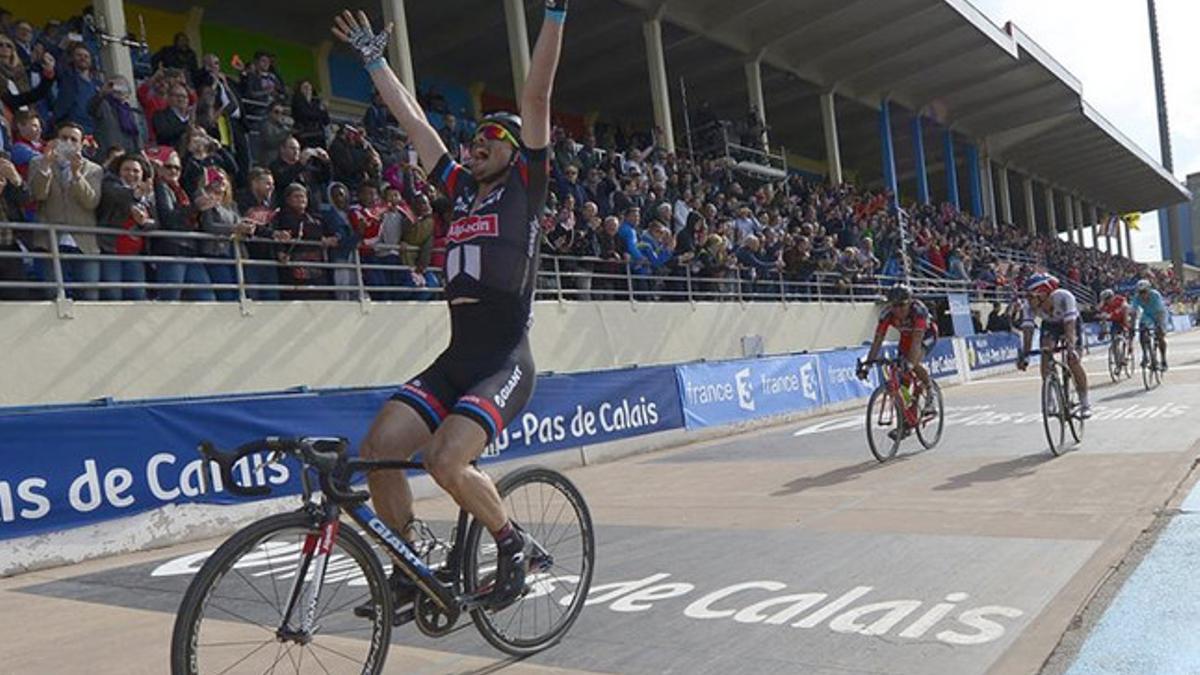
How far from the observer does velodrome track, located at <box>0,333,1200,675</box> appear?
12.7 feet

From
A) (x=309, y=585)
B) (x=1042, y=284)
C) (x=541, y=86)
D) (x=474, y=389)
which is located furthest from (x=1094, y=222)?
(x=309, y=585)

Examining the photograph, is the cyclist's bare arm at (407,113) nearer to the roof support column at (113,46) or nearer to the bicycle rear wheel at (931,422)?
the bicycle rear wheel at (931,422)

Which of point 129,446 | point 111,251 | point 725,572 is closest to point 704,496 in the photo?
point 725,572

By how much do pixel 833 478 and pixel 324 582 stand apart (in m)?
6.38

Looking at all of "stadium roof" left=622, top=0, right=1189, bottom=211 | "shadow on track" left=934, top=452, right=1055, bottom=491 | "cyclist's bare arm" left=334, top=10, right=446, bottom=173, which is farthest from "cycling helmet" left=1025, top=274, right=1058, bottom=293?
"stadium roof" left=622, top=0, right=1189, bottom=211

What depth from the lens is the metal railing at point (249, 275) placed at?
8.25 meters

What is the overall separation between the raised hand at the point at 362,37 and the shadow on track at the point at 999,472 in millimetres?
5689

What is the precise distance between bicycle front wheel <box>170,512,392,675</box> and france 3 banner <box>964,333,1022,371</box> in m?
22.0

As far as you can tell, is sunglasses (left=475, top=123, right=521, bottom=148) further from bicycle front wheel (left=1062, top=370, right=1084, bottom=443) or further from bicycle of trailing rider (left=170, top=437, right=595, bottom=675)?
bicycle front wheel (left=1062, top=370, right=1084, bottom=443)

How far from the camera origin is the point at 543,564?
391 centimetres

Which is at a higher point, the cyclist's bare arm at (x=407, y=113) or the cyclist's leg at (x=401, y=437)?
the cyclist's bare arm at (x=407, y=113)

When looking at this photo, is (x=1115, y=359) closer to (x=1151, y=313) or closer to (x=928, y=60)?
(x=1151, y=313)

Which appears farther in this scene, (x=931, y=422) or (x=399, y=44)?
(x=399, y=44)

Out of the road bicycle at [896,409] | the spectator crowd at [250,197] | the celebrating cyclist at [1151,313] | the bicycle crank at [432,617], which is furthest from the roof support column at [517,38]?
the bicycle crank at [432,617]
